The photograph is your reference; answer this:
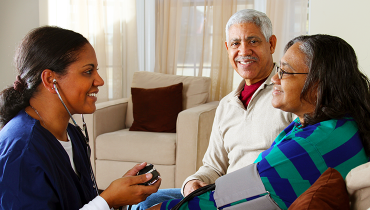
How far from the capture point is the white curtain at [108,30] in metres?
3.73

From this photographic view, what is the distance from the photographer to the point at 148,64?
386cm

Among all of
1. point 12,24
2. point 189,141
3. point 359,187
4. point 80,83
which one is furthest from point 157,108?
point 12,24

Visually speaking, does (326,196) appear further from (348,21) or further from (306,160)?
(348,21)

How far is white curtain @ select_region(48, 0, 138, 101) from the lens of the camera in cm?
373

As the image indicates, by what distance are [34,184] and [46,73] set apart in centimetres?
32

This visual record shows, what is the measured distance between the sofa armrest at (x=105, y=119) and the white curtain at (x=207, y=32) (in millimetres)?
860

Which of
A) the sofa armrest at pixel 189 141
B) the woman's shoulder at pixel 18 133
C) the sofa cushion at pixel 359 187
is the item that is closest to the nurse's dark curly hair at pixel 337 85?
the sofa cushion at pixel 359 187

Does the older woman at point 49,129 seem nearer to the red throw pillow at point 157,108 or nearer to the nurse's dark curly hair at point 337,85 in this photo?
the nurse's dark curly hair at point 337,85

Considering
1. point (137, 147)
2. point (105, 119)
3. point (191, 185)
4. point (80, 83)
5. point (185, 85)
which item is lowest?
point (137, 147)

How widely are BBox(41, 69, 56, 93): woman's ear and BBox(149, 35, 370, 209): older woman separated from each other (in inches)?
19.3

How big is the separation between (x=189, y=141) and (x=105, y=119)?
0.80 m

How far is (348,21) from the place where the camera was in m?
1.82

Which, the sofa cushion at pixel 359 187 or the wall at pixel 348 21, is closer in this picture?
the sofa cushion at pixel 359 187

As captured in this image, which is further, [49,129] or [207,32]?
[207,32]
